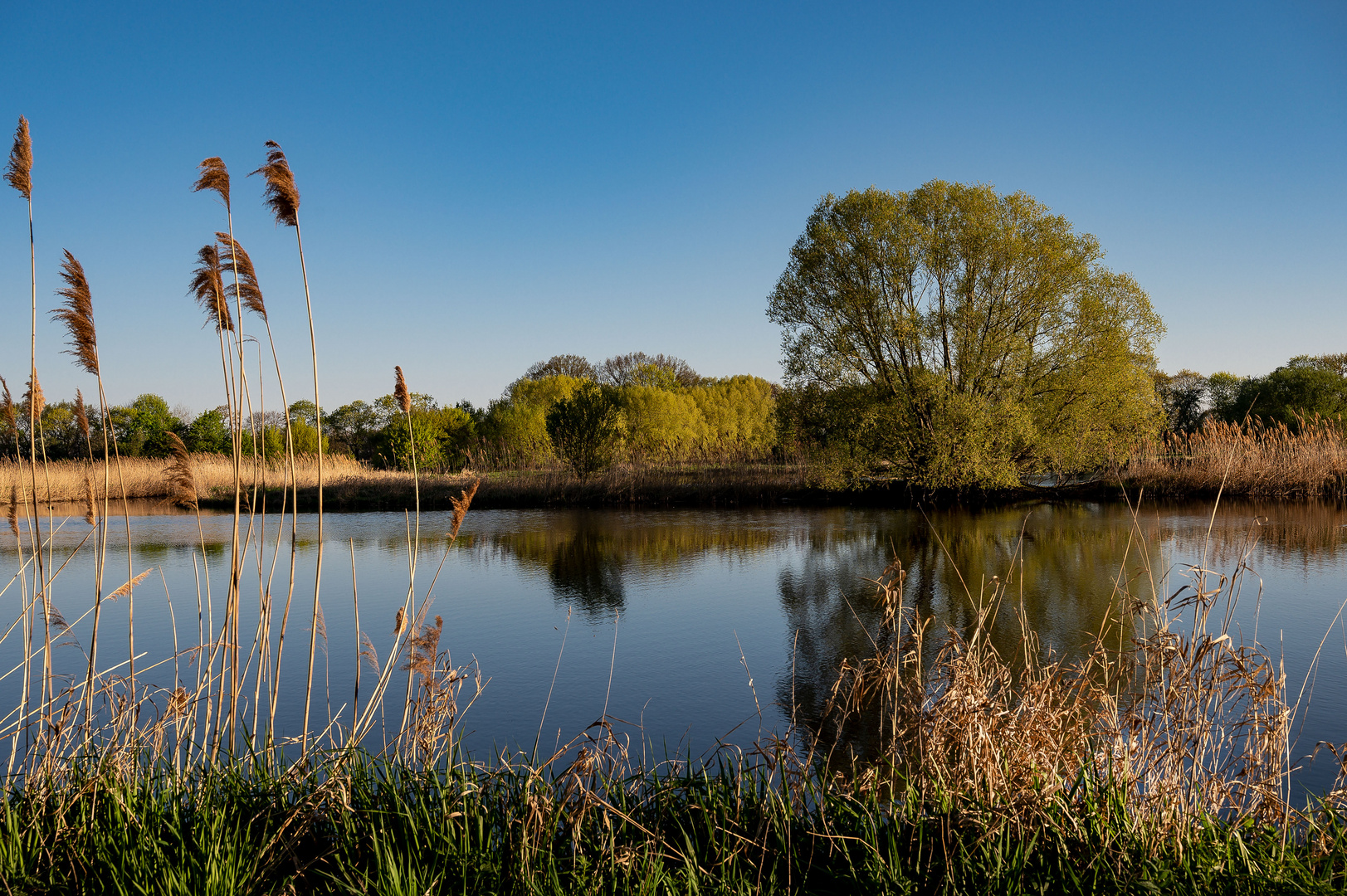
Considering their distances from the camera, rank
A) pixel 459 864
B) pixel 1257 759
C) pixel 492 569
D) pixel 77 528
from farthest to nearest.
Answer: pixel 77 528, pixel 492 569, pixel 1257 759, pixel 459 864

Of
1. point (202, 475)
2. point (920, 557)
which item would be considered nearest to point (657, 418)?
point (202, 475)

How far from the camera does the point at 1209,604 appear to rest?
9.88ft

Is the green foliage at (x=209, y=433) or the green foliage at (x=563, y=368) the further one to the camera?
the green foliage at (x=563, y=368)

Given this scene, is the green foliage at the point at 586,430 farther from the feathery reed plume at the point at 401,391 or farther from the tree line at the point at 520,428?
the feathery reed plume at the point at 401,391

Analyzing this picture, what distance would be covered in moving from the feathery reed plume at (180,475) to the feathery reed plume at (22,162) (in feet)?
3.67

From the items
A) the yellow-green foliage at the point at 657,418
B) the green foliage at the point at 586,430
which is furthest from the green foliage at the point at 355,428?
the green foliage at the point at 586,430

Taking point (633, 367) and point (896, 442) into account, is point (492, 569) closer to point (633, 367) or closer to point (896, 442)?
point (896, 442)

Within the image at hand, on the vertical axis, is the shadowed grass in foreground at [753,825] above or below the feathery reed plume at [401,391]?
below

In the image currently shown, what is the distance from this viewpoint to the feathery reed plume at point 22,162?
326 centimetres

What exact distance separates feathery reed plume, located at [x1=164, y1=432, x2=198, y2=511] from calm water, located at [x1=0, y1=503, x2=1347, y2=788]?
1.31 m

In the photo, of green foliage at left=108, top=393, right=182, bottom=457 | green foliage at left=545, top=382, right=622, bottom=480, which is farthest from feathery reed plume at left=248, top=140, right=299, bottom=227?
green foliage at left=108, top=393, right=182, bottom=457

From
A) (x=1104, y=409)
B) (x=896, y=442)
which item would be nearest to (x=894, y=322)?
(x=896, y=442)

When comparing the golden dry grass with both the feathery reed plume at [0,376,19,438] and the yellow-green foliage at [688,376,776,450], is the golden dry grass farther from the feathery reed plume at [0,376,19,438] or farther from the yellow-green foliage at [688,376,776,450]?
the yellow-green foliage at [688,376,776,450]

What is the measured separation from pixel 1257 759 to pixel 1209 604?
0.55m
